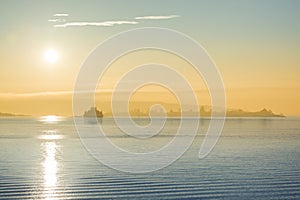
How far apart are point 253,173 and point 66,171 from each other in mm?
22583

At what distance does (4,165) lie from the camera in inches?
2443

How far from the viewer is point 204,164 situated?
64.4m

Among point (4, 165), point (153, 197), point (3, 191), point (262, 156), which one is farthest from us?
point (262, 156)

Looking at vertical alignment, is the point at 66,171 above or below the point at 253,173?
above

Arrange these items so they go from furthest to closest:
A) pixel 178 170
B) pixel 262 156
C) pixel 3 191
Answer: pixel 262 156
pixel 178 170
pixel 3 191

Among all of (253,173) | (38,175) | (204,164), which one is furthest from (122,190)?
(204,164)

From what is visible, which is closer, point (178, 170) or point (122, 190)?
point (122, 190)

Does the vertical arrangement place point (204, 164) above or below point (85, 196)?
above

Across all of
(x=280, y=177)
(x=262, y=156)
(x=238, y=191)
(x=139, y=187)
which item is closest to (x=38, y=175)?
(x=139, y=187)

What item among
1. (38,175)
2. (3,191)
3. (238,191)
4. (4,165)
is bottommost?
(238,191)

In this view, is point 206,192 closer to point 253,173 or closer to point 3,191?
point 253,173

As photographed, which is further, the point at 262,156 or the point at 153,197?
the point at 262,156

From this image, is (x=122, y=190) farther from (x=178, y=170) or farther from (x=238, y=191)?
(x=178, y=170)

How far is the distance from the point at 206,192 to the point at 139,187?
21.6 ft
